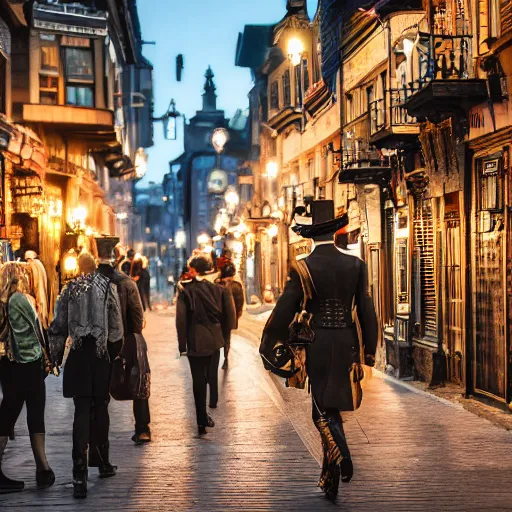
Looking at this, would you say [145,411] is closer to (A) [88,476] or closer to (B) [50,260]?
(A) [88,476]

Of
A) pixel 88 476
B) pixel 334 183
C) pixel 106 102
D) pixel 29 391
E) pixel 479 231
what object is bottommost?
pixel 88 476

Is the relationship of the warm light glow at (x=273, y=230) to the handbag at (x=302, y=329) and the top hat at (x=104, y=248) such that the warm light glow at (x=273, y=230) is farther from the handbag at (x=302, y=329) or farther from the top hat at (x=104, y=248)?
the handbag at (x=302, y=329)

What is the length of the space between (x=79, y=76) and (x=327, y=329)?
23903mm

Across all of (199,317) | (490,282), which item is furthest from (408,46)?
(199,317)

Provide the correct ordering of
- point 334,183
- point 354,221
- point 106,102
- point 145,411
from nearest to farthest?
point 145,411
point 354,221
point 334,183
point 106,102

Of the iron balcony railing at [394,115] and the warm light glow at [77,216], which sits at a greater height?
the iron balcony railing at [394,115]

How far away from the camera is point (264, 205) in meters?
45.0

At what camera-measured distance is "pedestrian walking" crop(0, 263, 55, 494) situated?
348 inches

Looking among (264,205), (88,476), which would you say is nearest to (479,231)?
(88,476)

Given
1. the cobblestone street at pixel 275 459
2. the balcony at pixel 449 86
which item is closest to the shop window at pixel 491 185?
the balcony at pixel 449 86

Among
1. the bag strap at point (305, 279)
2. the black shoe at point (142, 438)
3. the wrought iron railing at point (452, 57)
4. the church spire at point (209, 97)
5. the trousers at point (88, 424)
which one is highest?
the church spire at point (209, 97)

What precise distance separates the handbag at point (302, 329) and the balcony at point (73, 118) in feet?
70.7

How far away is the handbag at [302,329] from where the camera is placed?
27.8ft

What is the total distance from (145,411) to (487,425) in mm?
3789
